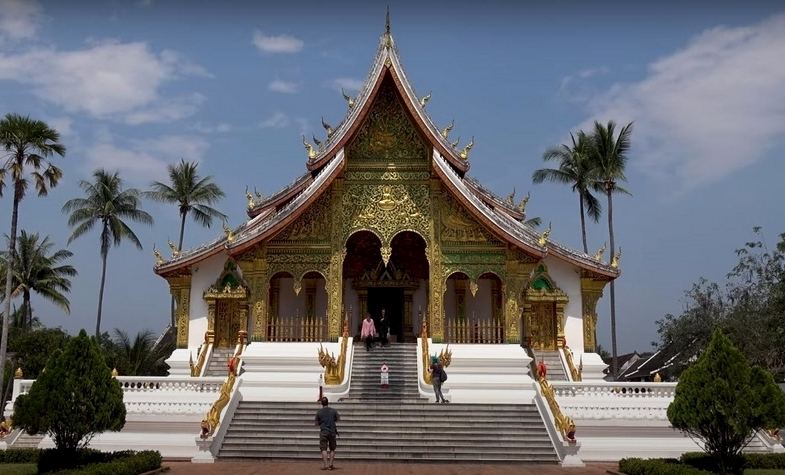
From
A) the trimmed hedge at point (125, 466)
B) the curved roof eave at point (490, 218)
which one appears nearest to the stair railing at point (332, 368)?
the trimmed hedge at point (125, 466)

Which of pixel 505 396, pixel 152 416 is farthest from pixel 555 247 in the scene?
pixel 152 416

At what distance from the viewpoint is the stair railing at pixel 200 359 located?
57.3 ft

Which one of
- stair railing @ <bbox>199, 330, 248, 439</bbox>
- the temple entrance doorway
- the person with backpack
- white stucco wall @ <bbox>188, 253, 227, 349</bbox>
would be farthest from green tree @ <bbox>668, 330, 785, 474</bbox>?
white stucco wall @ <bbox>188, 253, 227, 349</bbox>

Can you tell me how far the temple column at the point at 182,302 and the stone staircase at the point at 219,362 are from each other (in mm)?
970

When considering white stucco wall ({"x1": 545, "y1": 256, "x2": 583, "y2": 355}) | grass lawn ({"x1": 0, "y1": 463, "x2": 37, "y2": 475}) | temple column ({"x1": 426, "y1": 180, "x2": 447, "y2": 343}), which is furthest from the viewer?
white stucco wall ({"x1": 545, "y1": 256, "x2": 583, "y2": 355})

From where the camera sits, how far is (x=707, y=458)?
10.3 meters

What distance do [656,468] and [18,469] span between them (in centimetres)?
907

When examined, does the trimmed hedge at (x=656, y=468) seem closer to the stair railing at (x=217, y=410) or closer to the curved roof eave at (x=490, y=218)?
the stair railing at (x=217, y=410)

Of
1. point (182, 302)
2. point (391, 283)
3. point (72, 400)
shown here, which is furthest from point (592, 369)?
point (72, 400)

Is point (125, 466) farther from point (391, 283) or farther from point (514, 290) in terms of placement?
point (391, 283)

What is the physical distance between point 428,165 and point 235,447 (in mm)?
8822

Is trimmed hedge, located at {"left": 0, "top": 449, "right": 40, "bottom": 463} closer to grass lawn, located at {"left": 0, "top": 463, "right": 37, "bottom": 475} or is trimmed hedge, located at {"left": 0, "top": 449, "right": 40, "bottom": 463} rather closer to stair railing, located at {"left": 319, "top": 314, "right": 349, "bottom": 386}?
grass lawn, located at {"left": 0, "top": 463, "right": 37, "bottom": 475}

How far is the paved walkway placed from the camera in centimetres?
1102

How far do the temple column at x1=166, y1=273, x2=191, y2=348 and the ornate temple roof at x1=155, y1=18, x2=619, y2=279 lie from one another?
0.32m
